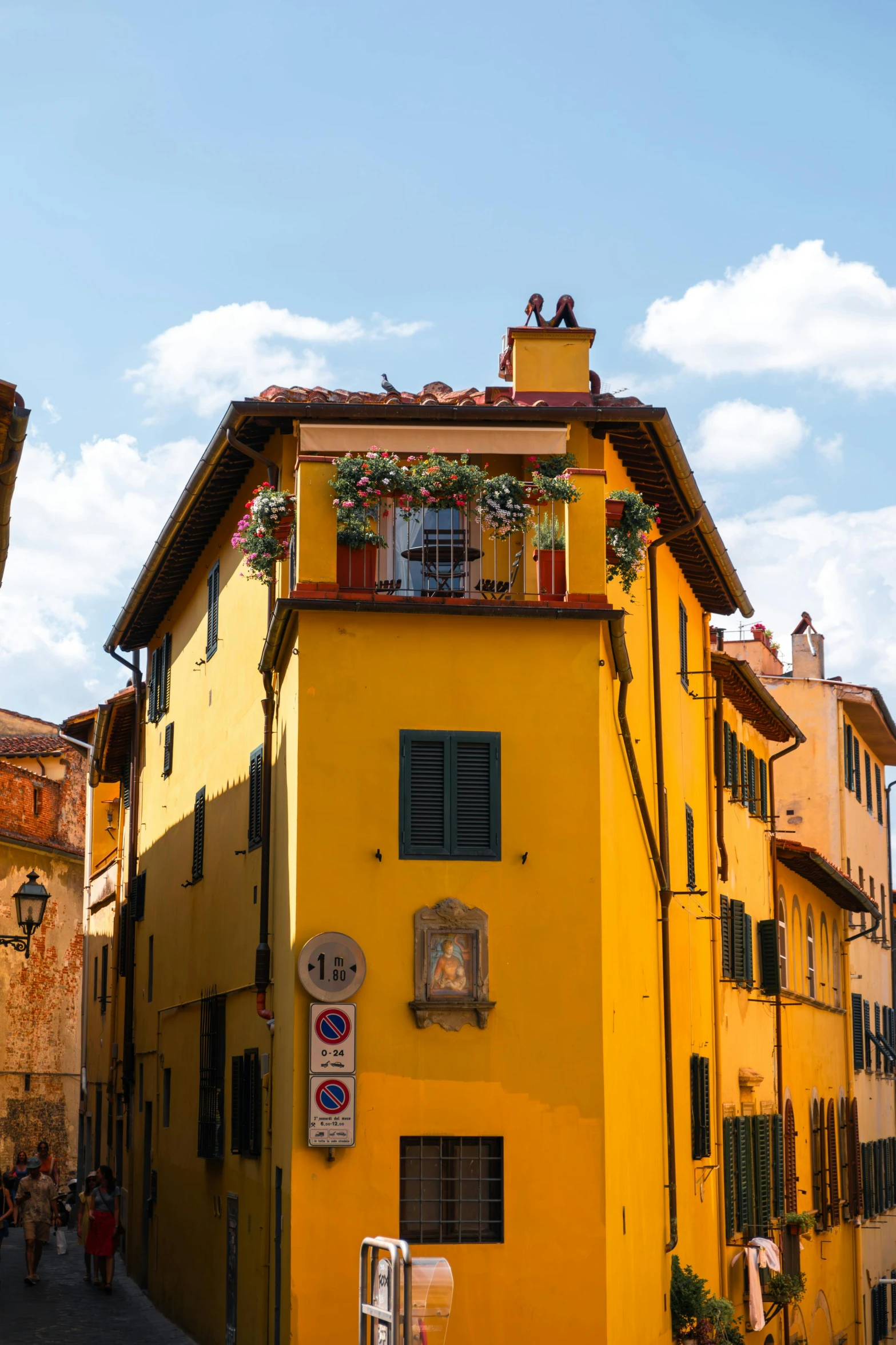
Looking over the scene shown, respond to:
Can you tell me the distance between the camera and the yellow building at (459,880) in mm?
13867

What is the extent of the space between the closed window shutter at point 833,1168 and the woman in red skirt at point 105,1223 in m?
12.9

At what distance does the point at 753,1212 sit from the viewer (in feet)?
77.5

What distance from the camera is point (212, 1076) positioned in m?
19.0

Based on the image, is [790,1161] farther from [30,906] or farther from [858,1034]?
[30,906]

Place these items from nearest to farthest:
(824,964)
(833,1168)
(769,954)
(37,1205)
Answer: (37,1205), (769,954), (833,1168), (824,964)

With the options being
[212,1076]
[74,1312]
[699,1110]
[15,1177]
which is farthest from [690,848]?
[15,1177]

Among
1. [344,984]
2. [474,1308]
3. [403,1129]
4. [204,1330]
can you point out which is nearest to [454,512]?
[344,984]

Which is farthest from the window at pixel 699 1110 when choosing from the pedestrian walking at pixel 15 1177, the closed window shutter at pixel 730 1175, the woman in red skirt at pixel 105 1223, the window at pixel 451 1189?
the pedestrian walking at pixel 15 1177

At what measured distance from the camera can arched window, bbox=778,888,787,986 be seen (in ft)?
92.4

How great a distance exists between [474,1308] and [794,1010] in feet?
53.6

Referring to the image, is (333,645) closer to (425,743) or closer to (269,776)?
(425,743)

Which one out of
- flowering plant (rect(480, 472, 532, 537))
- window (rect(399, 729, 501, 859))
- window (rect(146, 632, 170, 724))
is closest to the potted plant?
flowering plant (rect(480, 472, 532, 537))

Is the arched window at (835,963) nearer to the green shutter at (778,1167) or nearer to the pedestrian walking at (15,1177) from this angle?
the green shutter at (778,1167)

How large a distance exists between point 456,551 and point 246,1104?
575 cm
